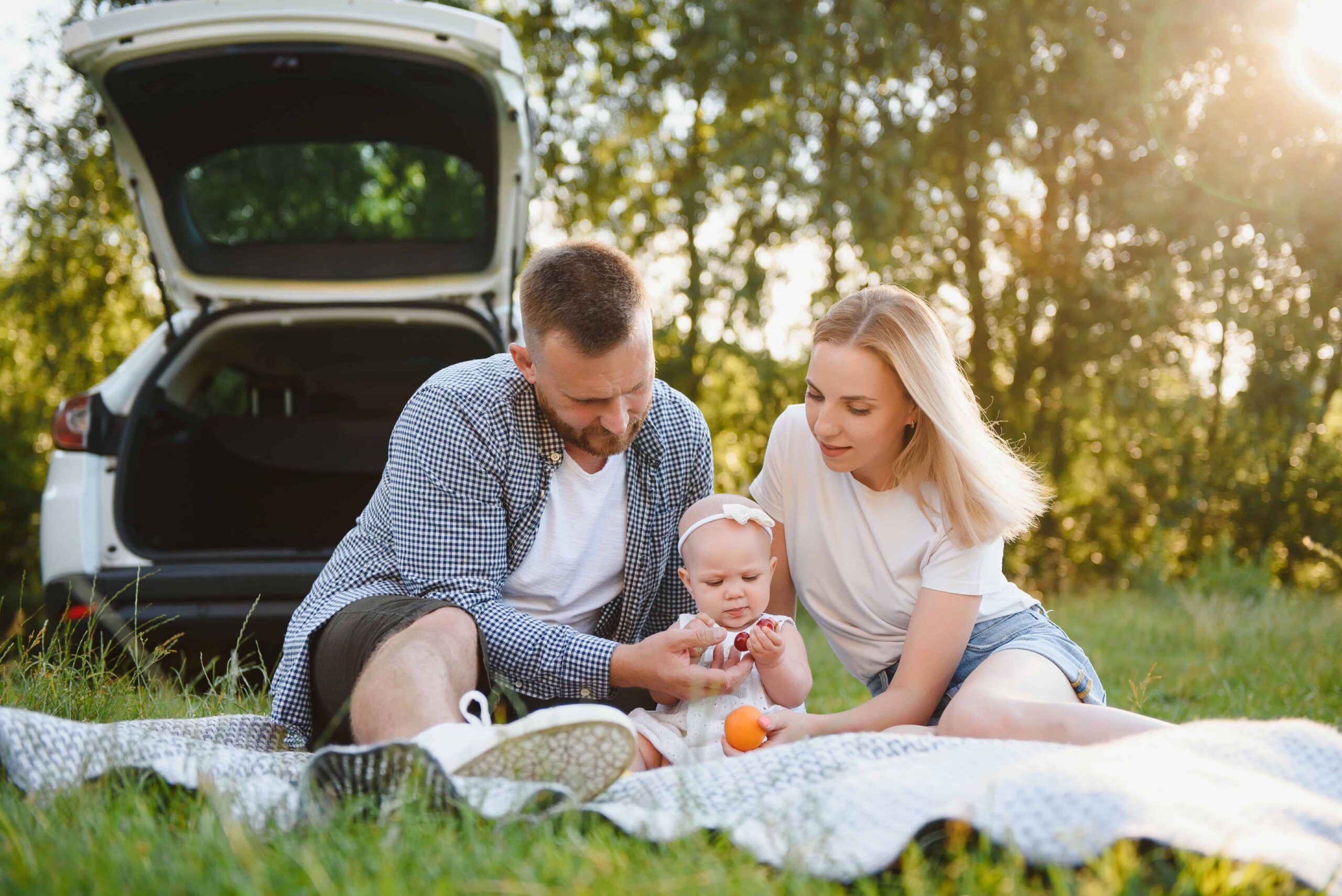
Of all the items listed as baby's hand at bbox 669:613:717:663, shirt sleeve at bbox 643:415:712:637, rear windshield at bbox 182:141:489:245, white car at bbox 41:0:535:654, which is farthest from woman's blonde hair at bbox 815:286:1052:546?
rear windshield at bbox 182:141:489:245

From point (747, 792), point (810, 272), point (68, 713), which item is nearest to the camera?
point (747, 792)

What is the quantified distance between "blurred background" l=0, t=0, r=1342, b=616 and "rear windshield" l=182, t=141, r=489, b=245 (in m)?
2.14

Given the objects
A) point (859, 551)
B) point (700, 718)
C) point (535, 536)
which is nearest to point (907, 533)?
point (859, 551)

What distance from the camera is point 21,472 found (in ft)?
27.3

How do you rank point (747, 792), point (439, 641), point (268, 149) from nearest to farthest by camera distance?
point (747, 792), point (439, 641), point (268, 149)

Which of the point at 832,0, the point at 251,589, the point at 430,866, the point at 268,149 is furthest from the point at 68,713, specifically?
the point at 832,0

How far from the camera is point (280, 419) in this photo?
12.9 feet

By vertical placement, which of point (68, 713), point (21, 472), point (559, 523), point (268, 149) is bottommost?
point (21, 472)

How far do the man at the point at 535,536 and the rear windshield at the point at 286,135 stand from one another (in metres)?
1.14

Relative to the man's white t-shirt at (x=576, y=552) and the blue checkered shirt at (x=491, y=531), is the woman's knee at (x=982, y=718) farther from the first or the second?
the man's white t-shirt at (x=576, y=552)

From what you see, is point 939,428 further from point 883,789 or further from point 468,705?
point 468,705

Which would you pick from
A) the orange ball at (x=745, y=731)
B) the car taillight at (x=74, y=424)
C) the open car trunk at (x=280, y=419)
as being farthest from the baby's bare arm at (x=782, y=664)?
the car taillight at (x=74, y=424)

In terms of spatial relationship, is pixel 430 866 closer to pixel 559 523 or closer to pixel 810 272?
pixel 559 523

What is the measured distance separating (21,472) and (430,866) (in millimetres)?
8684
